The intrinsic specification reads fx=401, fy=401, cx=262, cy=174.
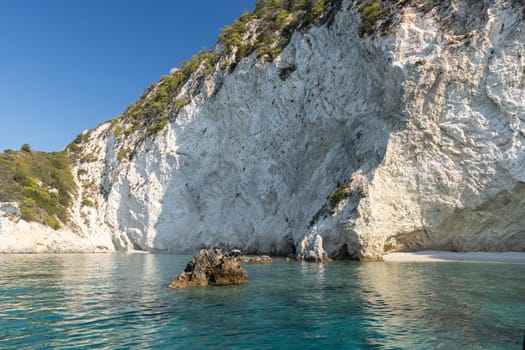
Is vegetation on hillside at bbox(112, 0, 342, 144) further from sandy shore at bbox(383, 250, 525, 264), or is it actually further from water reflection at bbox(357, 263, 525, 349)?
water reflection at bbox(357, 263, 525, 349)

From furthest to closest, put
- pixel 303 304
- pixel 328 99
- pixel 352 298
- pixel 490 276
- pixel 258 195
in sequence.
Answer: pixel 258 195 → pixel 328 99 → pixel 490 276 → pixel 352 298 → pixel 303 304

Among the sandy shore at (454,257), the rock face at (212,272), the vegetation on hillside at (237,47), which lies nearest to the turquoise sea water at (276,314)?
the rock face at (212,272)

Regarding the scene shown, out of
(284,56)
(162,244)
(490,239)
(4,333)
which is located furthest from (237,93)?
(4,333)

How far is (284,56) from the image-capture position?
50156 mm

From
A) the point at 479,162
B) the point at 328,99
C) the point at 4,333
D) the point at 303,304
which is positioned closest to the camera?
the point at 4,333

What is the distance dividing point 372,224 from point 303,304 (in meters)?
19.3

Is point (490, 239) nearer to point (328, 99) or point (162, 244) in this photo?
point (328, 99)

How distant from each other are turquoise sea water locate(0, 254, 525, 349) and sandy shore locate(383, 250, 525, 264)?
1011cm

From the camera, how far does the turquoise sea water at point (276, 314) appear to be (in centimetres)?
951

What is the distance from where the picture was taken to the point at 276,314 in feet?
40.9

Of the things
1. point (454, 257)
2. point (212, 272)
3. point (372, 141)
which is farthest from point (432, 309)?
point (372, 141)

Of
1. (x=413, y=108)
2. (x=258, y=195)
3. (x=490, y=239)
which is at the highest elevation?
(x=413, y=108)

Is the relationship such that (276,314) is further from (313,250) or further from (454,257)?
(454,257)

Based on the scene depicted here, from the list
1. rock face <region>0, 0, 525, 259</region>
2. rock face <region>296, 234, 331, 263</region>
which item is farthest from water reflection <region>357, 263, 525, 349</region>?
rock face <region>0, 0, 525, 259</region>
